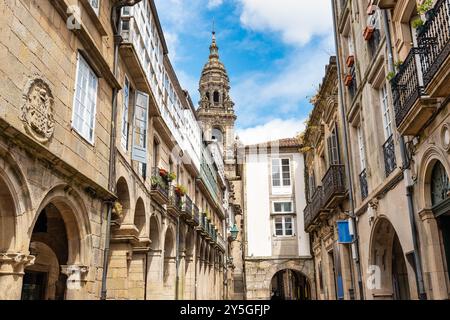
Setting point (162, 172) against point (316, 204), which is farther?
point (316, 204)

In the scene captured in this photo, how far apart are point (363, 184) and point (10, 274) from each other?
9.34 meters

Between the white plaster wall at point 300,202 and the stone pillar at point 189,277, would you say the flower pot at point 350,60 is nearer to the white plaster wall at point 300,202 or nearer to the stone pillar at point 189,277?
the stone pillar at point 189,277

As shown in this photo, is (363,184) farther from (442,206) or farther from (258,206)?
(258,206)

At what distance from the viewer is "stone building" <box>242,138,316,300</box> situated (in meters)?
29.7

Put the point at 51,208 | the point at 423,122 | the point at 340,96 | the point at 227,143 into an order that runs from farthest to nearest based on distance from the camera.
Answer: the point at 227,143, the point at 340,96, the point at 51,208, the point at 423,122

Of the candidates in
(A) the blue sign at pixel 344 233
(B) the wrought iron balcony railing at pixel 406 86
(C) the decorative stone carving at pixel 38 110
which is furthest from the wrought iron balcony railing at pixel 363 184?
(C) the decorative stone carving at pixel 38 110

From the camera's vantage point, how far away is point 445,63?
19.8 feet

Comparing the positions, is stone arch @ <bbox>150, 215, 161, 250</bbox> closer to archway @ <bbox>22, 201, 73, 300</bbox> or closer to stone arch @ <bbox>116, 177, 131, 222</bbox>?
stone arch @ <bbox>116, 177, 131, 222</bbox>

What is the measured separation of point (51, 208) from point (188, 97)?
12839 mm

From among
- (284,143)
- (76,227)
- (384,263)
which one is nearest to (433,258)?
(384,263)

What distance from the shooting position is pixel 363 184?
42.2ft

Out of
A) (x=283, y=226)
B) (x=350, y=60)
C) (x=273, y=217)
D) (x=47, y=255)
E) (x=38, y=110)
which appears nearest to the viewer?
(x=38, y=110)
